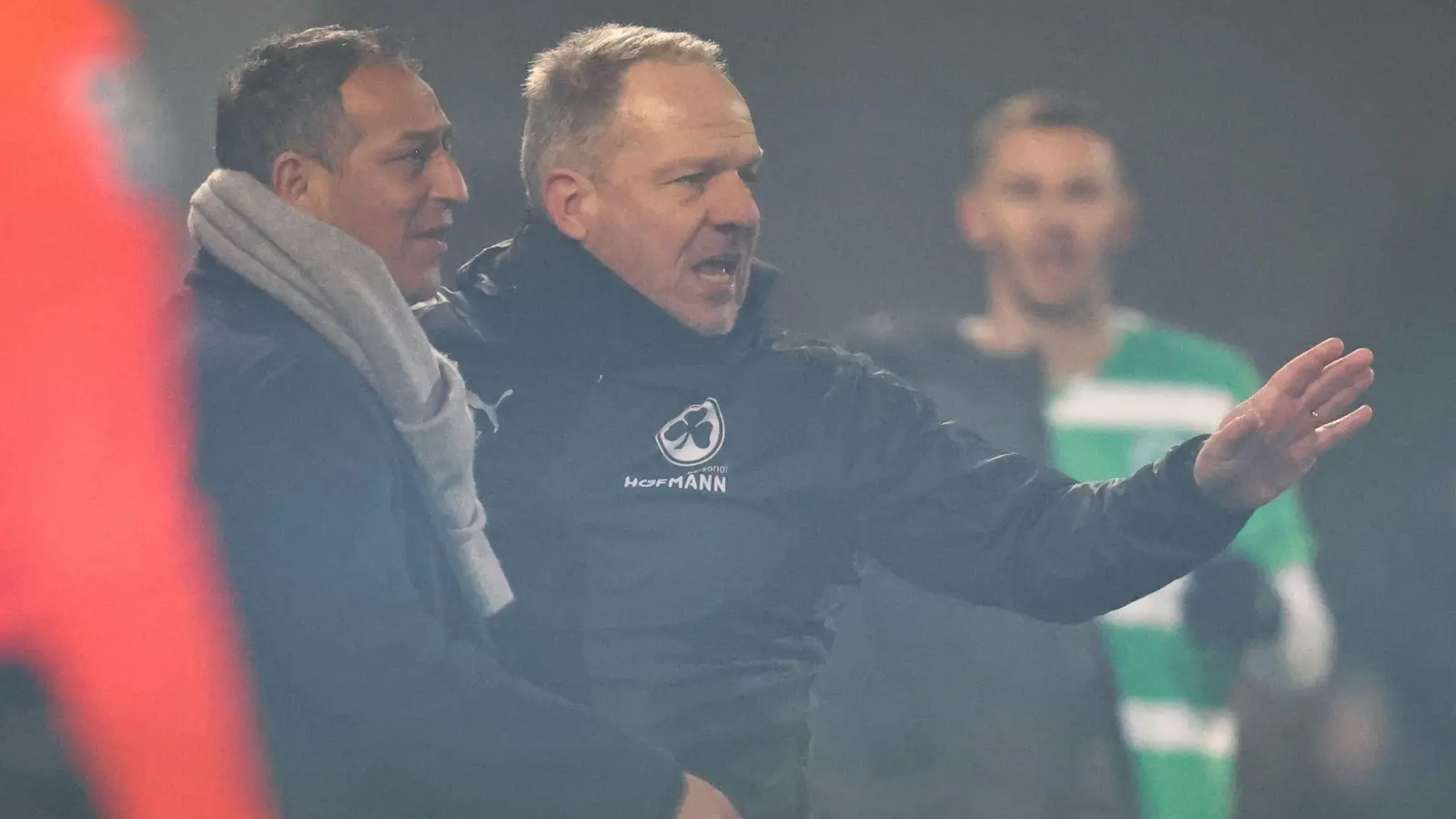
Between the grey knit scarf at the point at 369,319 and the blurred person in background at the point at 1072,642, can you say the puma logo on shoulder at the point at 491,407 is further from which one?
the blurred person in background at the point at 1072,642

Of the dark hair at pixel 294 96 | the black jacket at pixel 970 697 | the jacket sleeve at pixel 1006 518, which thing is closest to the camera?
the jacket sleeve at pixel 1006 518

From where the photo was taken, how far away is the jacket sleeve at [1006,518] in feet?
4.28

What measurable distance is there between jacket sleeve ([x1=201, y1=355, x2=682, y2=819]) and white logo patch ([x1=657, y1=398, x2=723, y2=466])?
0.92 feet

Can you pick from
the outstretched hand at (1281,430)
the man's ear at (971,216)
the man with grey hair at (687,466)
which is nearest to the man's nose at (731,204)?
the man with grey hair at (687,466)

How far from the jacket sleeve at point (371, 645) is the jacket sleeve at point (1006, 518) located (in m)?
0.35

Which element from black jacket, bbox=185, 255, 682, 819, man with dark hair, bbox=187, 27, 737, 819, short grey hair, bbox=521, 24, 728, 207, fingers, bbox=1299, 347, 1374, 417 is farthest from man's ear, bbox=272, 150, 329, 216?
fingers, bbox=1299, 347, 1374, 417

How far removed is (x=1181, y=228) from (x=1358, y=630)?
0.51 metres

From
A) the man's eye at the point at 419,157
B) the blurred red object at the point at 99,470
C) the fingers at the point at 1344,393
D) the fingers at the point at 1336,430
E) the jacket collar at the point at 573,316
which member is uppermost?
the fingers at the point at 1344,393

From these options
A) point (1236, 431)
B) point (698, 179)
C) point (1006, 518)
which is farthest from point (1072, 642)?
point (698, 179)

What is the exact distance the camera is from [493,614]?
1408 millimetres

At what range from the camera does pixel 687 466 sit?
4.73ft

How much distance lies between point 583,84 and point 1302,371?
2.59 ft

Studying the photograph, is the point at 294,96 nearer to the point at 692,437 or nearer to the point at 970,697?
the point at 692,437

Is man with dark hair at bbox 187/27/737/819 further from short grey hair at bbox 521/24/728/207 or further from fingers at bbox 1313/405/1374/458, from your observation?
fingers at bbox 1313/405/1374/458
